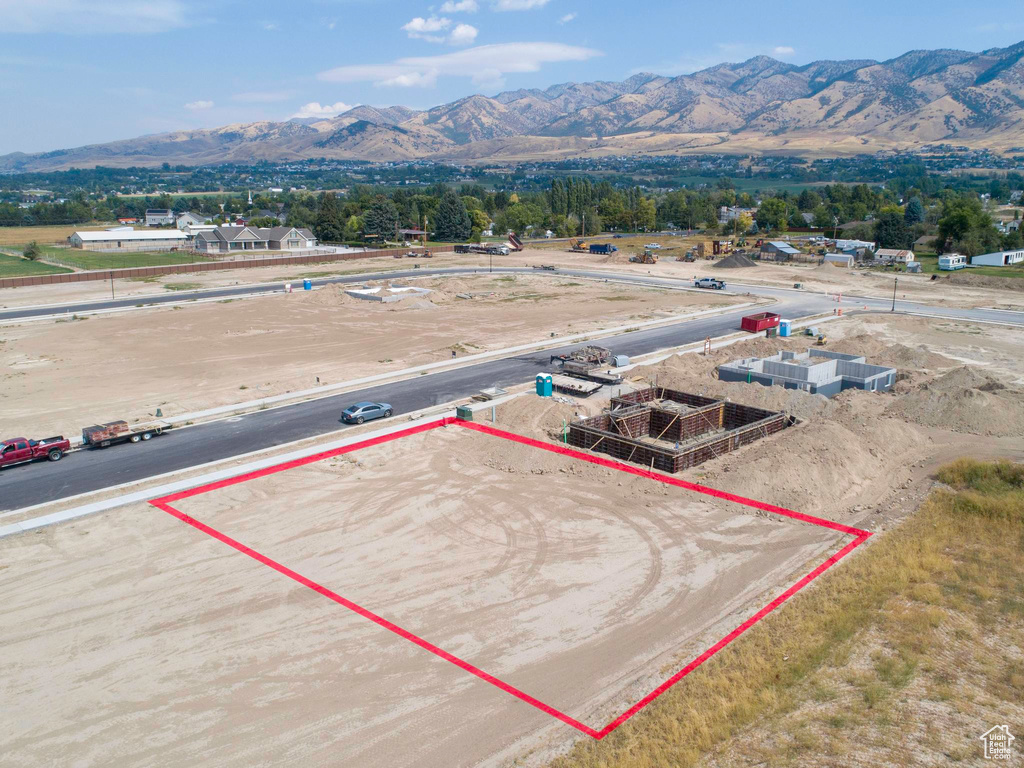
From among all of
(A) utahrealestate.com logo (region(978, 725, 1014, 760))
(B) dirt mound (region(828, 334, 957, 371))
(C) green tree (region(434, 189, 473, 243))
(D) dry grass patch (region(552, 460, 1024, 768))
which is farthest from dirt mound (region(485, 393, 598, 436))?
(C) green tree (region(434, 189, 473, 243))

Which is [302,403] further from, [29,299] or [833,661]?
[29,299]

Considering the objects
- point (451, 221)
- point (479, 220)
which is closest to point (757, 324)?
point (451, 221)

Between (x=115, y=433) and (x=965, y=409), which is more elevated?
(x=965, y=409)

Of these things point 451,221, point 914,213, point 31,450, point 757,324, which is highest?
point 914,213

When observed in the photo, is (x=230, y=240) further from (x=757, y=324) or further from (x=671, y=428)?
(x=671, y=428)

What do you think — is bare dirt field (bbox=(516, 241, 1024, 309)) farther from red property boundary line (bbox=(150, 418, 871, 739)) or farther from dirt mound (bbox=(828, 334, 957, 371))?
red property boundary line (bbox=(150, 418, 871, 739))

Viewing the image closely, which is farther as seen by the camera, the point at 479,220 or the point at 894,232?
the point at 479,220

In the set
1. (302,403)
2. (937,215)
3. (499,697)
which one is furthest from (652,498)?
(937,215)
